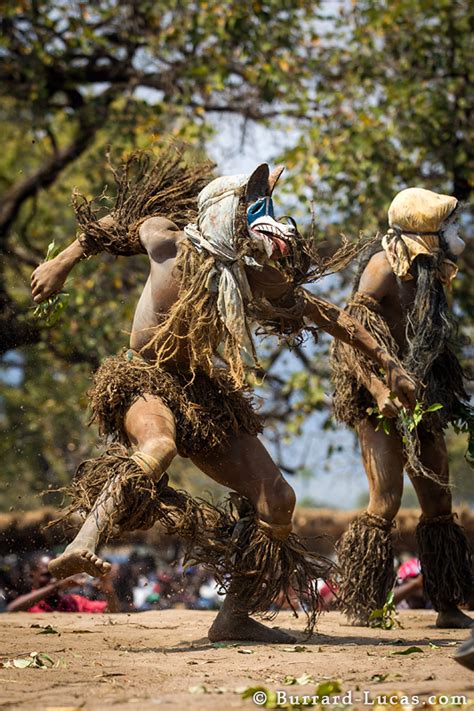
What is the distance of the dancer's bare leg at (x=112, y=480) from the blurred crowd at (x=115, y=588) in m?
3.97

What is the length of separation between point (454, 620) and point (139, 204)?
2.75 m

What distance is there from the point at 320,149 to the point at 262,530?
7.11 meters

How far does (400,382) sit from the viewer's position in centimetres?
500

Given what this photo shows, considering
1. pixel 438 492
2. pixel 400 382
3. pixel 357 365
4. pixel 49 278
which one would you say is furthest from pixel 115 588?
pixel 400 382

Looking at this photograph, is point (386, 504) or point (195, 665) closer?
point (195, 665)

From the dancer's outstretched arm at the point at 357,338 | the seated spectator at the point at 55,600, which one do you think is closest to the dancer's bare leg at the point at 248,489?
the dancer's outstretched arm at the point at 357,338

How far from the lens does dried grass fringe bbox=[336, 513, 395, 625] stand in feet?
18.9

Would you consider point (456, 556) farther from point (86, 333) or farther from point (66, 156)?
point (66, 156)

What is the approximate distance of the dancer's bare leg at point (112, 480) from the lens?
419cm

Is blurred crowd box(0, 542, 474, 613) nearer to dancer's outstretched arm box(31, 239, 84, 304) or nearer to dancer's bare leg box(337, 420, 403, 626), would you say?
dancer's bare leg box(337, 420, 403, 626)

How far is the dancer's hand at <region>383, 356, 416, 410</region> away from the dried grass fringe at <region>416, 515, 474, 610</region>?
3.50 ft

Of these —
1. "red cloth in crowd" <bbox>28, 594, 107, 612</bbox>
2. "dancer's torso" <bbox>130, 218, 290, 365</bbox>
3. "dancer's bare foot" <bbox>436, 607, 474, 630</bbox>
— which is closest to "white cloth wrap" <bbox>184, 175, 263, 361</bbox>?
"dancer's torso" <bbox>130, 218, 290, 365</bbox>

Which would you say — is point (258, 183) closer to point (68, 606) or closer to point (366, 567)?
point (366, 567)

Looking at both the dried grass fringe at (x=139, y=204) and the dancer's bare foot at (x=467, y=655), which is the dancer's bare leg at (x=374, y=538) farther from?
the dancer's bare foot at (x=467, y=655)
